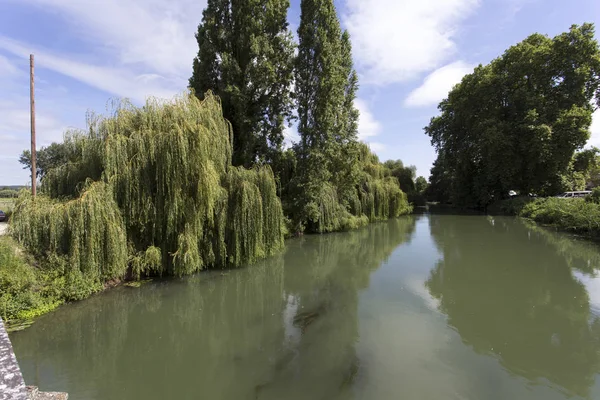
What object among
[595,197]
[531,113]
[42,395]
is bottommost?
[42,395]

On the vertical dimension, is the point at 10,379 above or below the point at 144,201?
below

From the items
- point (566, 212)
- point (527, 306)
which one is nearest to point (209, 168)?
point (527, 306)

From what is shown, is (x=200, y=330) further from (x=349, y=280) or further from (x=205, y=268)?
(x=349, y=280)

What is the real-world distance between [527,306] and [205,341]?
7.18 meters

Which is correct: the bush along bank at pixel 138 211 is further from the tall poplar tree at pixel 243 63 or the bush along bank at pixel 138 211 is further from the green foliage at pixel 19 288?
the tall poplar tree at pixel 243 63

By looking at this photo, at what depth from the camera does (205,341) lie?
5945mm

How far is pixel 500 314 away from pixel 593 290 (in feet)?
12.0

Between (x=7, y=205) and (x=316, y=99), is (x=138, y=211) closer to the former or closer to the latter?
(x=7, y=205)

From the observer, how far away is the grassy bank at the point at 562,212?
1595cm

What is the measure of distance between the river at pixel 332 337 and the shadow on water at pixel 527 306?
0.11 ft

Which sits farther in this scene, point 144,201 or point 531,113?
point 531,113

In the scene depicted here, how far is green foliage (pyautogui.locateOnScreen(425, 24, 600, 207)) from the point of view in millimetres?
24125

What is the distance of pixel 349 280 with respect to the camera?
32.5 feet

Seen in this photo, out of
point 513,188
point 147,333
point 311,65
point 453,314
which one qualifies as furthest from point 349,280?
point 513,188
